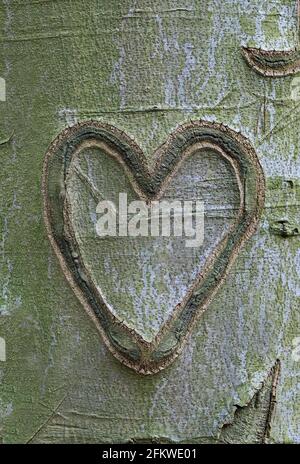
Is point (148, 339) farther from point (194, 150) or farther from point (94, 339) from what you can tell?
point (194, 150)

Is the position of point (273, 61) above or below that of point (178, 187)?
above

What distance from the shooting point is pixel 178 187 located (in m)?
0.78

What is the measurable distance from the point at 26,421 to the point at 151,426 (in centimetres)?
14

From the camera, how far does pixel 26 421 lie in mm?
807
